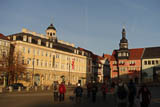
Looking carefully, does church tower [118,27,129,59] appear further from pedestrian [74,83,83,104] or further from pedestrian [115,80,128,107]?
pedestrian [115,80,128,107]

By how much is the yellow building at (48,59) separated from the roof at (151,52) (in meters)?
23.7

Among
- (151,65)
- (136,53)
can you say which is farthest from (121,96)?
(136,53)

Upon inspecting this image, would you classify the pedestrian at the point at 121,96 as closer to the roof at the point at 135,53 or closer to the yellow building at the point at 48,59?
the yellow building at the point at 48,59

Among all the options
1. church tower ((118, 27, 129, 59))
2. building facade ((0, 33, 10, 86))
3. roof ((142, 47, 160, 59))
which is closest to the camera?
building facade ((0, 33, 10, 86))

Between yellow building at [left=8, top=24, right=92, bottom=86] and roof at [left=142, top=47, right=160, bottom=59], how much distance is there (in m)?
23.7

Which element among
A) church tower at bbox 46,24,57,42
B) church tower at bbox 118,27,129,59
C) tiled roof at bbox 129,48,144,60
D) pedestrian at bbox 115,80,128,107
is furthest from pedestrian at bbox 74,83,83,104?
church tower at bbox 118,27,129,59


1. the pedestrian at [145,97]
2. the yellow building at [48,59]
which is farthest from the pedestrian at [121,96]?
the yellow building at [48,59]

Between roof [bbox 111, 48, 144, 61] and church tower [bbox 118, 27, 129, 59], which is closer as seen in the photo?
roof [bbox 111, 48, 144, 61]

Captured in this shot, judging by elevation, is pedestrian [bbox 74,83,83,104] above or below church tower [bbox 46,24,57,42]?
below

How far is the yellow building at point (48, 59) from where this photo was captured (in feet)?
199

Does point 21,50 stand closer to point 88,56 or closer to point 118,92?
point 88,56

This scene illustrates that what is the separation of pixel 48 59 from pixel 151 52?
4050 centimetres

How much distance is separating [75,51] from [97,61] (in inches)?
927

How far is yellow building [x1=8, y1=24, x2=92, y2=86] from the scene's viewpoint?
6072 centimetres
